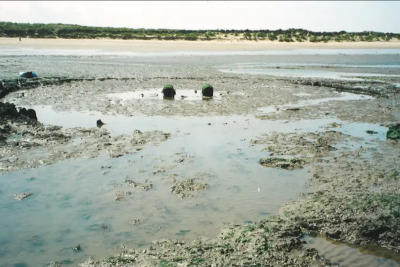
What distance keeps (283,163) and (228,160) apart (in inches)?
51.5

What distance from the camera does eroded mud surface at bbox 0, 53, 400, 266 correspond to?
15.5ft

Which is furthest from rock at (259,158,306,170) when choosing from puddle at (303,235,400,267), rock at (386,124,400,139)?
rock at (386,124,400,139)

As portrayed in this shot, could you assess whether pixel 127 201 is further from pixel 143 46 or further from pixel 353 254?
pixel 143 46

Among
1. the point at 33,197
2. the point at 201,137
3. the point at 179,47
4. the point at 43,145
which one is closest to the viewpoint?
the point at 33,197

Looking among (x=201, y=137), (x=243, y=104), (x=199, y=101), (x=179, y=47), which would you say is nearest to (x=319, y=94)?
(x=243, y=104)

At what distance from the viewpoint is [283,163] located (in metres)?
7.87

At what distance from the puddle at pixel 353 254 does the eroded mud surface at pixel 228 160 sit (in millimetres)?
131

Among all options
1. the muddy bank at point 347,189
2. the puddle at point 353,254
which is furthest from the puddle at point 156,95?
the puddle at point 353,254

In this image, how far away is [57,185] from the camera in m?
6.72

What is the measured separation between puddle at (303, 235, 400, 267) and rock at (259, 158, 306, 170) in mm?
3031

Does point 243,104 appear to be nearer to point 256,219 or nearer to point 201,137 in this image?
point 201,137

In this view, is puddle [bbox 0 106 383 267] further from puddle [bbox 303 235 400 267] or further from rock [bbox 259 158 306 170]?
puddle [bbox 303 235 400 267]

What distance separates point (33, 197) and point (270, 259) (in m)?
4.44

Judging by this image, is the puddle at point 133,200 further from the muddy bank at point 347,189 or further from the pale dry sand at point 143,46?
the pale dry sand at point 143,46
